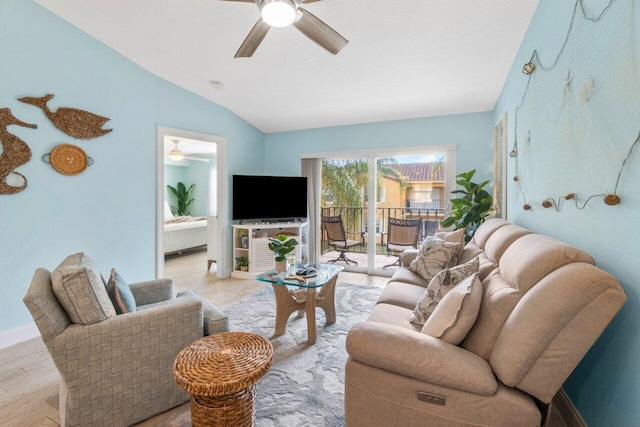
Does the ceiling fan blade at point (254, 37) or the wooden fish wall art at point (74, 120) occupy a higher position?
the ceiling fan blade at point (254, 37)

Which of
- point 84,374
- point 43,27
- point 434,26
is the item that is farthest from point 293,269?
point 43,27

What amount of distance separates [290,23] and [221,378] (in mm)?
1960

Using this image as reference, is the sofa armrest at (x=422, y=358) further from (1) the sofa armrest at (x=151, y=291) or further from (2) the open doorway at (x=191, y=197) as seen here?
(2) the open doorway at (x=191, y=197)

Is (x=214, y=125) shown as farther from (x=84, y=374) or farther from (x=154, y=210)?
(x=84, y=374)

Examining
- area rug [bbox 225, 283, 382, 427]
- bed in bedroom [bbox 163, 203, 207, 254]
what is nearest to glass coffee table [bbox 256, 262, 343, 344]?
area rug [bbox 225, 283, 382, 427]

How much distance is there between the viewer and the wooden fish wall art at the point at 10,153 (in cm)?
244

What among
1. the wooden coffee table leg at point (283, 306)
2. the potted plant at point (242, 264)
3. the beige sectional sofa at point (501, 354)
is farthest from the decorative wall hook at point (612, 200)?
the potted plant at point (242, 264)

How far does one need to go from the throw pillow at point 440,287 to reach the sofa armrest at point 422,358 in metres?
0.40

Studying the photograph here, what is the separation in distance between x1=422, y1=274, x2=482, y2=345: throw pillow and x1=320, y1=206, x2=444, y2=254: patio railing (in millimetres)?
3232

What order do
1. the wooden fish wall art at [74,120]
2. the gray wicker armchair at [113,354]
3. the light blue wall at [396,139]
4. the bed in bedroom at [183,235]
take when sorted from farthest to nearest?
the bed in bedroom at [183,235] → the light blue wall at [396,139] → the wooden fish wall art at [74,120] → the gray wicker armchair at [113,354]

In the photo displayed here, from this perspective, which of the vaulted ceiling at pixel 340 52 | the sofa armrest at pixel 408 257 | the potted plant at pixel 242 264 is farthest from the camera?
the potted plant at pixel 242 264

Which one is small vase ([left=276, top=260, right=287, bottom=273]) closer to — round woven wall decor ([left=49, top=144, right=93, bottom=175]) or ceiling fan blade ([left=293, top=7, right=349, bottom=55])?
ceiling fan blade ([left=293, top=7, right=349, bottom=55])

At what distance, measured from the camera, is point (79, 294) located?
1.45 m

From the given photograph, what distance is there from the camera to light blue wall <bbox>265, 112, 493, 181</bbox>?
3928 millimetres
